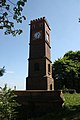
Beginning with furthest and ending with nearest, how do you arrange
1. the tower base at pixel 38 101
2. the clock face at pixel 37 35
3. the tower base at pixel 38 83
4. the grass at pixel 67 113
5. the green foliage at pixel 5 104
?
1. the clock face at pixel 37 35
2. the tower base at pixel 38 83
3. the tower base at pixel 38 101
4. the grass at pixel 67 113
5. the green foliage at pixel 5 104

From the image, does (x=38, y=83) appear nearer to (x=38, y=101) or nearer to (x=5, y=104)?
(x=38, y=101)

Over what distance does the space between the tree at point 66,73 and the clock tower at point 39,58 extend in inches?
659

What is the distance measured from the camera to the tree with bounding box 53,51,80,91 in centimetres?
5362

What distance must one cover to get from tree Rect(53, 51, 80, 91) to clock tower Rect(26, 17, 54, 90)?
54.9 feet

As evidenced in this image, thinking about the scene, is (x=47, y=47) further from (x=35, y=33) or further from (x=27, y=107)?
(x=27, y=107)

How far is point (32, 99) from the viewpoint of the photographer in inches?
924

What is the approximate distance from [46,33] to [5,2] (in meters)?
32.6

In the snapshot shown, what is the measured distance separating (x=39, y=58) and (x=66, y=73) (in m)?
20.1

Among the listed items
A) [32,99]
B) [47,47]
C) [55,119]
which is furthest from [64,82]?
[55,119]

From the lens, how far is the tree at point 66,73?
53622 millimetres

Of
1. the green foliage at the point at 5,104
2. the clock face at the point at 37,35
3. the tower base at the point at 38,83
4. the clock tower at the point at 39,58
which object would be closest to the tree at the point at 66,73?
the clock tower at the point at 39,58

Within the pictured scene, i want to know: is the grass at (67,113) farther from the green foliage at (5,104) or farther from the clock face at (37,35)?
the clock face at (37,35)

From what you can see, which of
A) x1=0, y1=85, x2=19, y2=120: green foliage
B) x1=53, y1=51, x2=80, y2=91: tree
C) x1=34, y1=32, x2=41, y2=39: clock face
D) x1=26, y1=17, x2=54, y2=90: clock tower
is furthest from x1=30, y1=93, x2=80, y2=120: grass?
x1=53, y1=51, x2=80, y2=91: tree

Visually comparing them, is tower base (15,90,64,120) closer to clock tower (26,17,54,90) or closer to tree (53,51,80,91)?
clock tower (26,17,54,90)
